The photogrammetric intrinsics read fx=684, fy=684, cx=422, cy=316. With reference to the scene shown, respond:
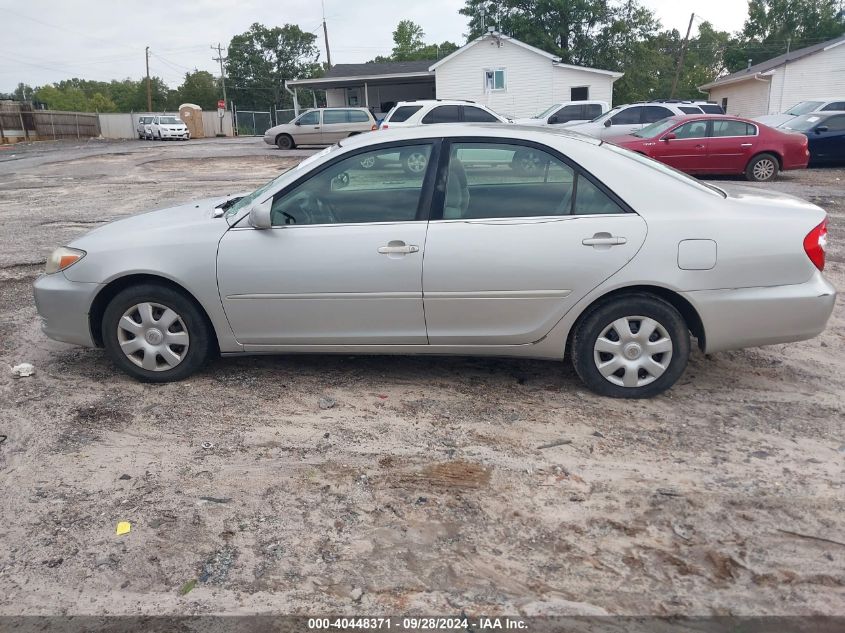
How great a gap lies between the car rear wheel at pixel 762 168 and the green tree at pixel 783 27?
5751 centimetres

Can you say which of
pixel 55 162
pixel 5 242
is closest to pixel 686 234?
pixel 5 242

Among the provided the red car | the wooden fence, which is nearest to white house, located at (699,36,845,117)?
the red car

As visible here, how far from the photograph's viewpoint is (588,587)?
2.62 meters

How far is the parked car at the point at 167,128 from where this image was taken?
42.4m

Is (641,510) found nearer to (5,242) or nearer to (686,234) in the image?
(686,234)

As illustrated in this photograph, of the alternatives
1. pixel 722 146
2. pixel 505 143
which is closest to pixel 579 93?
pixel 722 146

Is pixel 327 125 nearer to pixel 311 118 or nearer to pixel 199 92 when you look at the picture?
pixel 311 118

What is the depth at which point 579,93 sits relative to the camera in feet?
118

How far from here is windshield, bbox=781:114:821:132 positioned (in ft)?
57.6

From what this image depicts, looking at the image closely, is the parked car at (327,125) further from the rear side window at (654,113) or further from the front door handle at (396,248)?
the front door handle at (396,248)

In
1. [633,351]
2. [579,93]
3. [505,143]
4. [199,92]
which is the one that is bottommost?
[633,351]

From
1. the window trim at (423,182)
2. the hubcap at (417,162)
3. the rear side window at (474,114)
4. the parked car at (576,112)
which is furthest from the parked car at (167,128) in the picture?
the hubcap at (417,162)

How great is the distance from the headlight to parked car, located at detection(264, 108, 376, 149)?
22.4m

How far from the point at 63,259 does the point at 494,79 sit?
1319 inches
